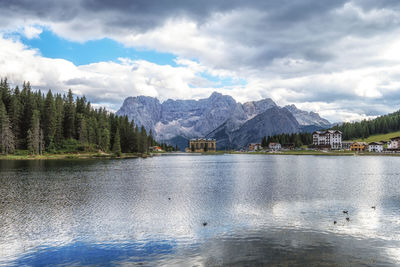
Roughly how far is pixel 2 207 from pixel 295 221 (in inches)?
1700

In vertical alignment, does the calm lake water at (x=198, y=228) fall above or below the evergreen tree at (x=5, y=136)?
below

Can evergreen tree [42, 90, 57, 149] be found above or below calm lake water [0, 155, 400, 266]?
above

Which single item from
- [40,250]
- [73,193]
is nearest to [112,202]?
[73,193]

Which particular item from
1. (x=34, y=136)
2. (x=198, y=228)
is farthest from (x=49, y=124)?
(x=198, y=228)

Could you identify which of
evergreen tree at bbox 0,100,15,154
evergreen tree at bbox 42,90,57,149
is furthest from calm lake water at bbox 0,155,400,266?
evergreen tree at bbox 42,90,57,149

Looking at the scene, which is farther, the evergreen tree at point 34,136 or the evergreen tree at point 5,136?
the evergreen tree at point 34,136

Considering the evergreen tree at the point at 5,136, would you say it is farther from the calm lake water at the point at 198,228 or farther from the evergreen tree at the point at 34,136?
the calm lake water at the point at 198,228

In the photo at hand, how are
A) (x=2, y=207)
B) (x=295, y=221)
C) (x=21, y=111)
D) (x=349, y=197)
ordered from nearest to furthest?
1. (x=295, y=221)
2. (x=2, y=207)
3. (x=349, y=197)
4. (x=21, y=111)

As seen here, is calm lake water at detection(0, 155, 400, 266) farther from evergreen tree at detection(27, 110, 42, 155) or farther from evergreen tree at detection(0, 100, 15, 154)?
evergreen tree at detection(27, 110, 42, 155)

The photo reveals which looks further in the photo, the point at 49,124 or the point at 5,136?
the point at 49,124

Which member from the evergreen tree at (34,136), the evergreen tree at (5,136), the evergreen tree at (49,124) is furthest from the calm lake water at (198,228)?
the evergreen tree at (49,124)

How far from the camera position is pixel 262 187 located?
70.9 metres

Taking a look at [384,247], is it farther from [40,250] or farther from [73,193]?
[73,193]

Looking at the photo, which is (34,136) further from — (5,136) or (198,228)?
(198,228)
